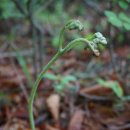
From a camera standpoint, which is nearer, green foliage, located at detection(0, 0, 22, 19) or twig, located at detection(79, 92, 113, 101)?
twig, located at detection(79, 92, 113, 101)

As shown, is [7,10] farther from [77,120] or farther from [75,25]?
[75,25]

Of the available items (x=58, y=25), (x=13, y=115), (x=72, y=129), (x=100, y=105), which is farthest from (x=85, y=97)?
(x=58, y=25)

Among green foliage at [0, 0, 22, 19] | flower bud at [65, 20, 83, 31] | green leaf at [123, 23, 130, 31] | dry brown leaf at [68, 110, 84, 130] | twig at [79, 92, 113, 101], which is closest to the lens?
flower bud at [65, 20, 83, 31]

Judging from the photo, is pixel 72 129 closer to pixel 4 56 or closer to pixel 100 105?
pixel 100 105

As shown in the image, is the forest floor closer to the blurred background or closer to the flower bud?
the blurred background

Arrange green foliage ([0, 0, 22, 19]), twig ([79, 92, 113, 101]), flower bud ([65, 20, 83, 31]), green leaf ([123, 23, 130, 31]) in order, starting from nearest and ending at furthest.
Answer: flower bud ([65, 20, 83, 31])
green leaf ([123, 23, 130, 31])
twig ([79, 92, 113, 101])
green foliage ([0, 0, 22, 19])

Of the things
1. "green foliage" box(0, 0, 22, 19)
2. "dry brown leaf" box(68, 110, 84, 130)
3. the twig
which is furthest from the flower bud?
"green foliage" box(0, 0, 22, 19)

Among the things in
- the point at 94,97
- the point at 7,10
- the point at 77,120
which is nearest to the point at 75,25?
the point at 77,120
